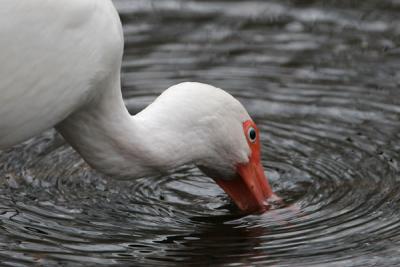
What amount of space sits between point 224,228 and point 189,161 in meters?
0.57

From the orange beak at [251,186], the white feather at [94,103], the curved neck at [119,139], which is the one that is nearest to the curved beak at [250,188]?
the orange beak at [251,186]

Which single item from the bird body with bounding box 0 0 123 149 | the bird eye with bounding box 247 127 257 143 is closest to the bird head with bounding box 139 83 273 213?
the bird eye with bounding box 247 127 257 143

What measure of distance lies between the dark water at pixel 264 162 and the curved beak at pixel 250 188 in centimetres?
12

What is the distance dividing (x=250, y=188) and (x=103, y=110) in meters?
1.42

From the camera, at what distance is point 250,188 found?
926 centimetres

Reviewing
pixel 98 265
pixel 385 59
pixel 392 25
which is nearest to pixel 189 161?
pixel 98 265

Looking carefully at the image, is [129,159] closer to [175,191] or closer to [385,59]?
[175,191]

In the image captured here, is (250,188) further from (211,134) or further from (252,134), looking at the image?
(211,134)

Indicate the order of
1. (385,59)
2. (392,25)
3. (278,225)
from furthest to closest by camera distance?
(392,25), (385,59), (278,225)

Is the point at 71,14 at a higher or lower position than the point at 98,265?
higher

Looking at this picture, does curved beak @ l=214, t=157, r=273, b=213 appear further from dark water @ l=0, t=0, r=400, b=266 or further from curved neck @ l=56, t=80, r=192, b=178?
curved neck @ l=56, t=80, r=192, b=178

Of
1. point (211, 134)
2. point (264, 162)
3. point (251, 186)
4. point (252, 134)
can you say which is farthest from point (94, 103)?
point (264, 162)

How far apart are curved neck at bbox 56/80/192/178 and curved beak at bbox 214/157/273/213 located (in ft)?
2.35

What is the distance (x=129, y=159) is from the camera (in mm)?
8523
